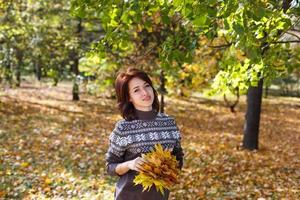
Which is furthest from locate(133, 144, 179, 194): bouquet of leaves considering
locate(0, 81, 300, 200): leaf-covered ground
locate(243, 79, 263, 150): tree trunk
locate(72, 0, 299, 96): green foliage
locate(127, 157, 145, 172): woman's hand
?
locate(243, 79, 263, 150): tree trunk

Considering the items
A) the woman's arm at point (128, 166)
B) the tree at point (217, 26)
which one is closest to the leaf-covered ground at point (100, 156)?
the tree at point (217, 26)

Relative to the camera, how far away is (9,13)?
56.2ft

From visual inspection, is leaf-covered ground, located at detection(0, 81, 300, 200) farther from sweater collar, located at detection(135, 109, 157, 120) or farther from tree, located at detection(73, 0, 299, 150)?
sweater collar, located at detection(135, 109, 157, 120)

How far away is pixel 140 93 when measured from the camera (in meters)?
3.27

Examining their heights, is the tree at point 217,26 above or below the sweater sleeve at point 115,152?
above

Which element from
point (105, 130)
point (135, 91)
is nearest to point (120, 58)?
point (105, 130)

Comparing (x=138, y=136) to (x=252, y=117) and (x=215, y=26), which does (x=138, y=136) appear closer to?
(x=215, y=26)

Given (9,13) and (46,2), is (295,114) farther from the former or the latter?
(9,13)

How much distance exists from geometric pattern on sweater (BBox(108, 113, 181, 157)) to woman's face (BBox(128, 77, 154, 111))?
14 centimetres

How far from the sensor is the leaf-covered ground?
8.10 meters

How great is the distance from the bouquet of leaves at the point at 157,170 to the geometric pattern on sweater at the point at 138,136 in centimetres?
16

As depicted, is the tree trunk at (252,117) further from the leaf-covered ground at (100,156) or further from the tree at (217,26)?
the tree at (217,26)

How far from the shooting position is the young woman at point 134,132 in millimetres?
3225

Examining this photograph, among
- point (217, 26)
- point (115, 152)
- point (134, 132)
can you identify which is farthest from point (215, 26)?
point (115, 152)
